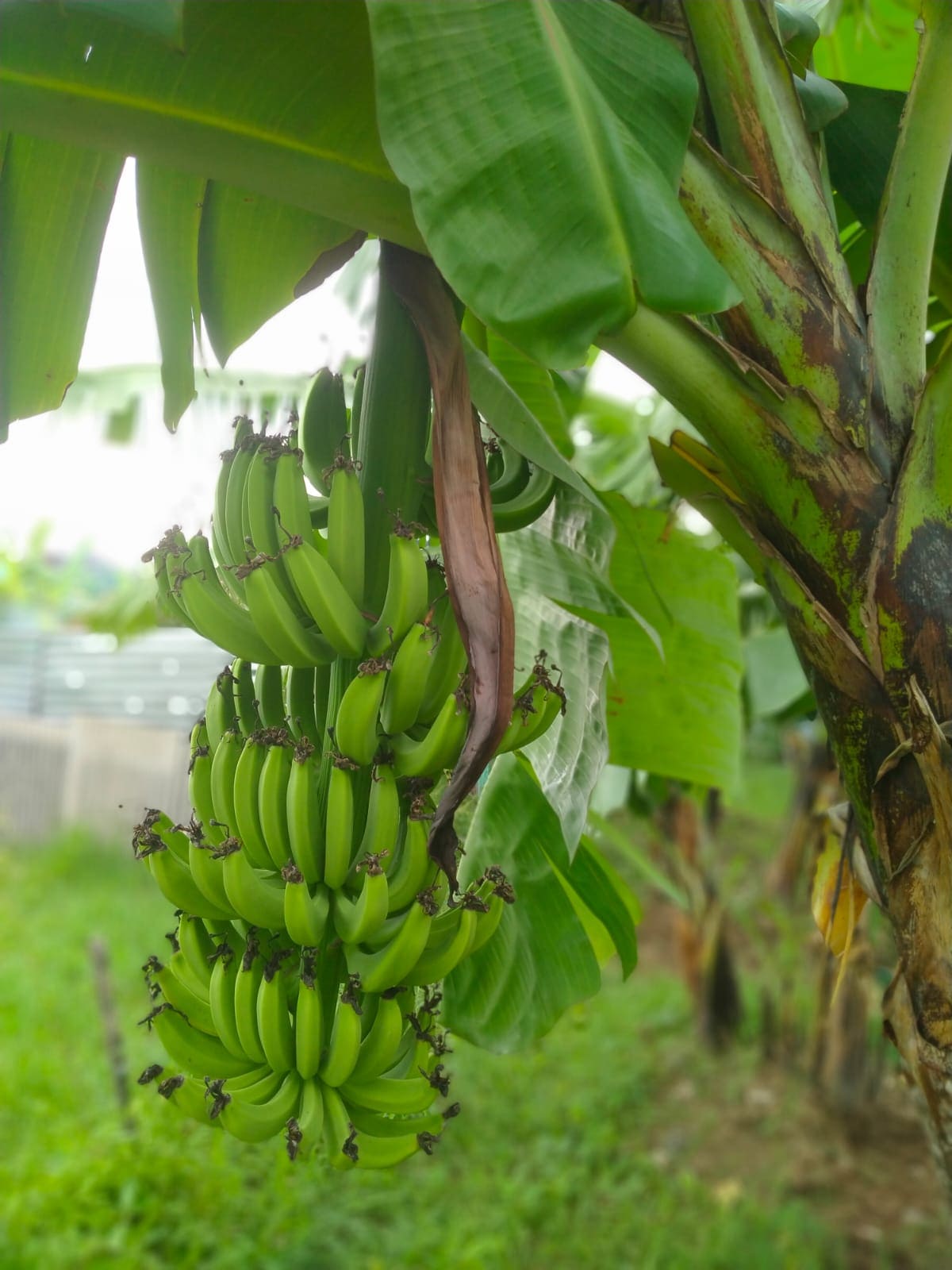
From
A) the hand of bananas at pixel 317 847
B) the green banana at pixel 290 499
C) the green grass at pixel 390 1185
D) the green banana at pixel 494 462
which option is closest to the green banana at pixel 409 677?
the hand of bananas at pixel 317 847

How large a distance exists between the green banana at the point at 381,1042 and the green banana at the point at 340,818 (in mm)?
91

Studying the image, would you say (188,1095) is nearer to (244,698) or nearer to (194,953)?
(194,953)

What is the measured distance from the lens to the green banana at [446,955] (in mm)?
627

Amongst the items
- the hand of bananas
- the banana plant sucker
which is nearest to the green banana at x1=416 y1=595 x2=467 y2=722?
the hand of bananas

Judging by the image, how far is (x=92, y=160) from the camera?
31.1 inches

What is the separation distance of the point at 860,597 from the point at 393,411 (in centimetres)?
34

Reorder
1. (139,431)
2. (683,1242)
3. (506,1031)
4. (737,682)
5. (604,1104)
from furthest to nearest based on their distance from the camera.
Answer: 1. (604,1104)
2. (139,431)
3. (683,1242)
4. (737,682)
5. (506,1031)

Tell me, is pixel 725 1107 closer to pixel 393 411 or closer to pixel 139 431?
pixel 139 431

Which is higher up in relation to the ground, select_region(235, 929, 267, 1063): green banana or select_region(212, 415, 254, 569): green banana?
select_region(212, 415, 254, 569): green banana

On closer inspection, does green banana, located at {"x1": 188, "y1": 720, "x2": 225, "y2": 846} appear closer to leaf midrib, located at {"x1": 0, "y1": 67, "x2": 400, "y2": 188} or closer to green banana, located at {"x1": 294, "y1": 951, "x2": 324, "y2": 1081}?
green banana, located at {"x1": 294, "y1": 951, "x2": 324, "y2": 1081}

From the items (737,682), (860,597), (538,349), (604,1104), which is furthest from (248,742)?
(604,1104)

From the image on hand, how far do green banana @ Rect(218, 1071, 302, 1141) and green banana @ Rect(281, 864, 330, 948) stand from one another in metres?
0.11

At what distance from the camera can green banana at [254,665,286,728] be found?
71 cm

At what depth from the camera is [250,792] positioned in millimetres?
634
